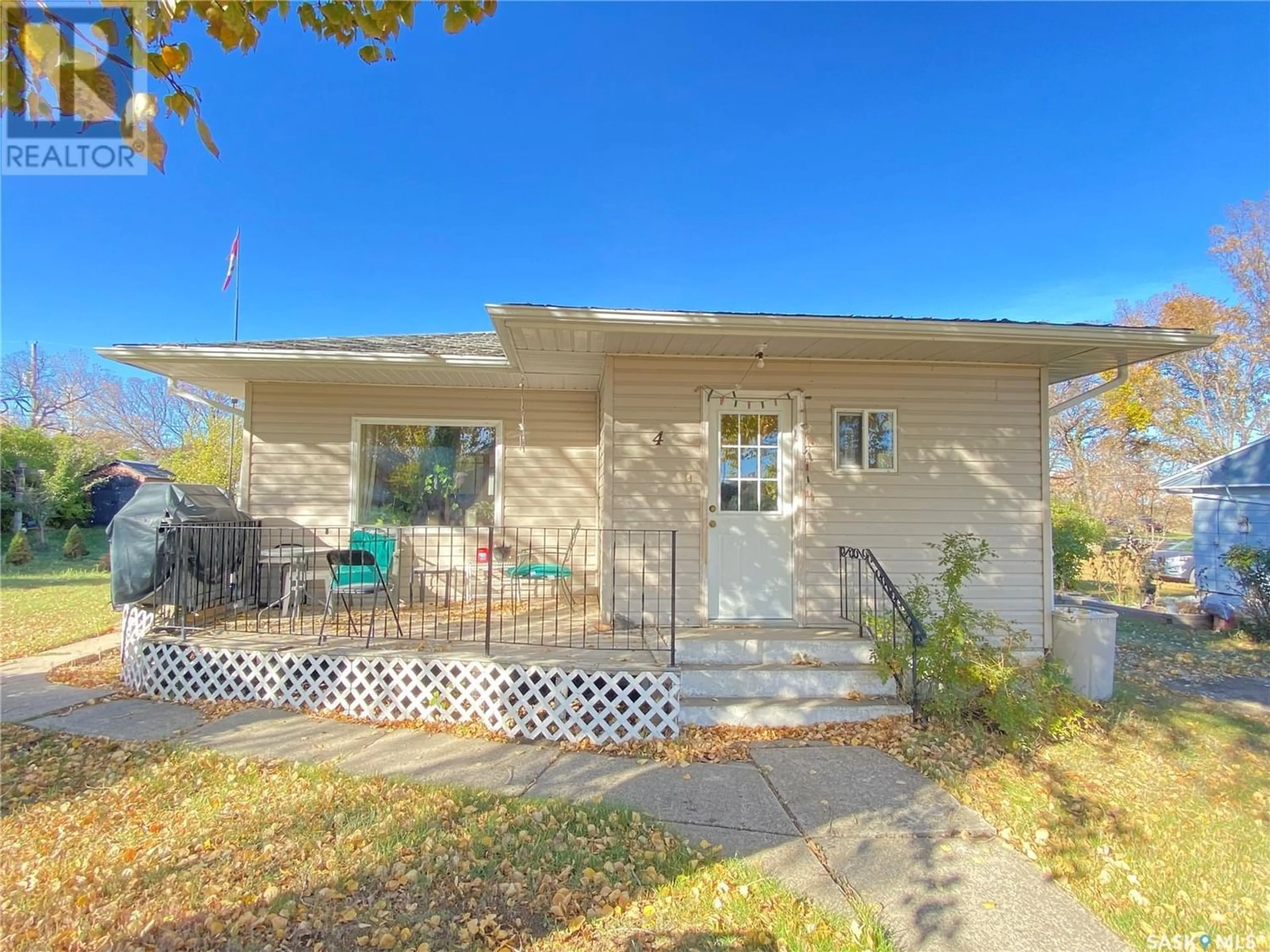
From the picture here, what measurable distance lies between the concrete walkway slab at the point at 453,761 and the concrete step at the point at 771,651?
137cm

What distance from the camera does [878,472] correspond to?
5574 millimetres

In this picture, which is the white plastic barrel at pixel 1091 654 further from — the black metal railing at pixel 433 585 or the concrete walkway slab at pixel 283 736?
the concrete walkway slab at pixel 283 736

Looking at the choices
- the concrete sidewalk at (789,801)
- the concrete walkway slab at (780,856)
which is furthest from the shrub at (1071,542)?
the concrete walkway slab at (780,856)

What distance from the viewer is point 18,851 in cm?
260

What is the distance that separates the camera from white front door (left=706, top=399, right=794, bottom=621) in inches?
211

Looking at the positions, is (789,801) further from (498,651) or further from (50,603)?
(50,603)

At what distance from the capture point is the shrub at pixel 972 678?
156 inches

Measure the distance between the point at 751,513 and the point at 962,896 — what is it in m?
3.42

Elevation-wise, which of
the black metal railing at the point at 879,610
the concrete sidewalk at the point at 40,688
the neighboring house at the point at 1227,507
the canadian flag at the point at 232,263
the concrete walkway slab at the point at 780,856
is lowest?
the concrete sidewalk at the point at 40,688

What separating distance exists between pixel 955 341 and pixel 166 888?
6163 millimetres

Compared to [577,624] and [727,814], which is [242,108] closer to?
[577,624]

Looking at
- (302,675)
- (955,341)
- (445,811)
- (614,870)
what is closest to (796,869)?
(614,870)

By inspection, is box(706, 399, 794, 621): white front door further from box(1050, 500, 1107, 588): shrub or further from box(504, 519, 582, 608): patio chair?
box(1050, 500, 1107, 588): shrub

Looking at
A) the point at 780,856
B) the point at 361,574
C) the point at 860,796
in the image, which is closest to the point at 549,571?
the point at 361,574
